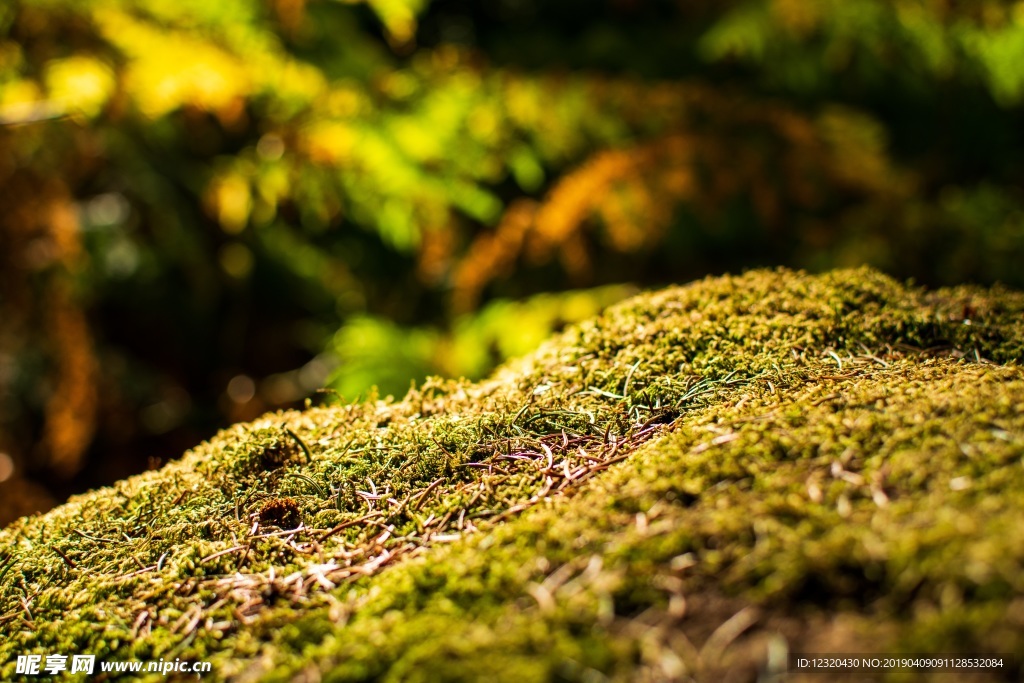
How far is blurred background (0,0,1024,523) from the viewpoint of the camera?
4.34 m

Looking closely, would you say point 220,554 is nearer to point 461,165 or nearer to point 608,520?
point 608,520

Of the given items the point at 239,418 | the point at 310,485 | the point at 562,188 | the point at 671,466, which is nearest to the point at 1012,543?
the point at 671,466

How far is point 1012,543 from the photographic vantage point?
0.87 m

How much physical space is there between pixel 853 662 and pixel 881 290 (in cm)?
149

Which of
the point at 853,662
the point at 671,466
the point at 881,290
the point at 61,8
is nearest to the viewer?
the point at 853,662

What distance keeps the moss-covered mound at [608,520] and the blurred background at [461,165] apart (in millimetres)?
2165

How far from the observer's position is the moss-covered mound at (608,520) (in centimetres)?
92

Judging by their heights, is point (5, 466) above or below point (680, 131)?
below

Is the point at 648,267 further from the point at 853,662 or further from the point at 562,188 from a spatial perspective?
the point at 853,662

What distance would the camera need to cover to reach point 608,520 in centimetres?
116

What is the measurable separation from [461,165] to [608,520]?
4.07 m

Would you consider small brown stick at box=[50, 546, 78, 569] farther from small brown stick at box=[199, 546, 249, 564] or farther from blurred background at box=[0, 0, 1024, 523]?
blurred background at box=[0, 0, 1024, 523]

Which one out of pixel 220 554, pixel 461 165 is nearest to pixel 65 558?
pixel 220 554

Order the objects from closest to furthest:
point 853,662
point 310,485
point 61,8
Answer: point 853,662, point 310,485, point 61,8
